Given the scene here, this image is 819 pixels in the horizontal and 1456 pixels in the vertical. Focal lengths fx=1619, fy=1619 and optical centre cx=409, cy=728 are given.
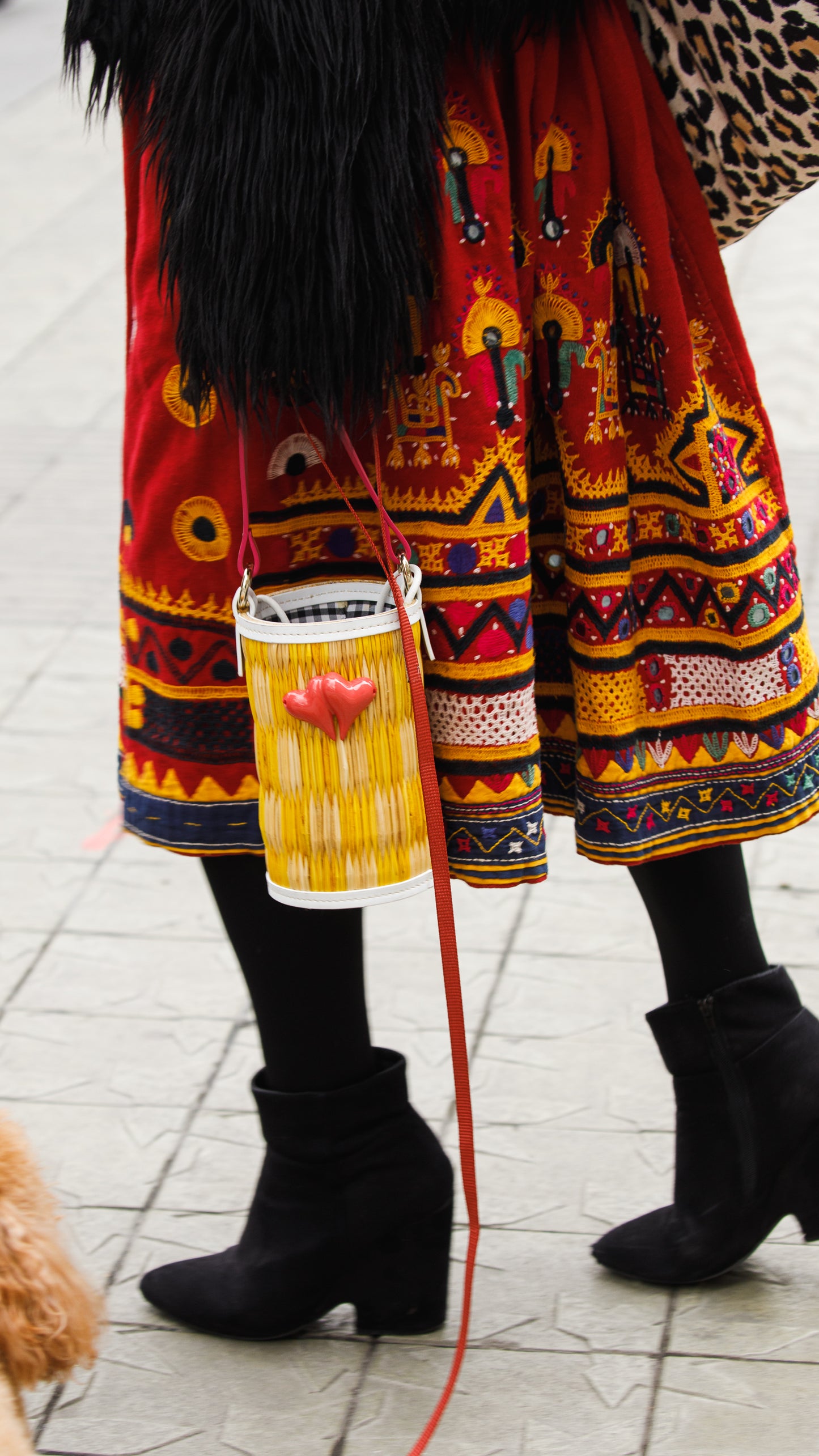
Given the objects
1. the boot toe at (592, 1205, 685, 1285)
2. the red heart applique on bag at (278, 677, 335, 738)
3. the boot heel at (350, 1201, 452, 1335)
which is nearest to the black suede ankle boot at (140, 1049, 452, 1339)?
the boot heel at (350, 1201, 452, 1335)

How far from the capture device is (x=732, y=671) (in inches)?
64.6

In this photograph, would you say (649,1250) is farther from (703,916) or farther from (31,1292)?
(31,1292)

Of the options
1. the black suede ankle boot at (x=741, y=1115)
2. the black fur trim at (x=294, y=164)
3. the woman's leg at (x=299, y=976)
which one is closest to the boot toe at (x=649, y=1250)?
the black suede ankle boot at (x=741, y=1115)

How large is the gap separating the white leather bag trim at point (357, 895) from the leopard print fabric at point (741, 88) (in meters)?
0.73

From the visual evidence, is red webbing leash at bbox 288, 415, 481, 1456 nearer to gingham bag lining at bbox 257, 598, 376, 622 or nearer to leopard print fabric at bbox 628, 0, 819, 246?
gingham bag lining at bbox 257, 598, 376, 622

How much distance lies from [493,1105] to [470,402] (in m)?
1.18

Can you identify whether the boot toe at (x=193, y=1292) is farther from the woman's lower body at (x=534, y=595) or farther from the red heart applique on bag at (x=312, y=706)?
the red heart applique on bag at (x=312, y=706)

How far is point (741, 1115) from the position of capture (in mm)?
1797

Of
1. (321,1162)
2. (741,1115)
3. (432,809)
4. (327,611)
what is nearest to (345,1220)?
(321,1162)

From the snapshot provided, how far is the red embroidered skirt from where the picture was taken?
146cm

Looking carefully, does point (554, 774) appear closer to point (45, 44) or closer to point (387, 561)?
point (387, 561)

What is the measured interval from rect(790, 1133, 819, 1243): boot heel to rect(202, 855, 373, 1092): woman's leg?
501mm

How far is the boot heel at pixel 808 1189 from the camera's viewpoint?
1.82 metres

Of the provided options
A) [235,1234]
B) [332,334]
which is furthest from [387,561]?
[235,1234]
